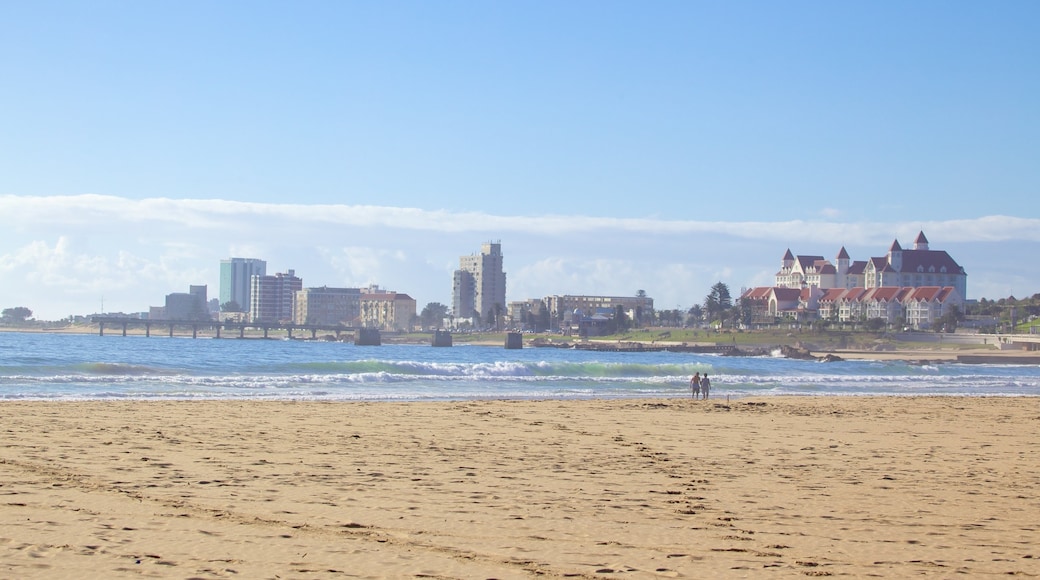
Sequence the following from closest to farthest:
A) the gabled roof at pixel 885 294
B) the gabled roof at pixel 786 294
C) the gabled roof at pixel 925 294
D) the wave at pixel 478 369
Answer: the wave at pixel 478 369
the gabled roof at pixel 925 294
the gabled roof at pixel 885 294
the gabled roof at pixel 786 294

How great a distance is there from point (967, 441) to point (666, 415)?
23.2ft

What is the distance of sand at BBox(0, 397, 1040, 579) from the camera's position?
7641mm

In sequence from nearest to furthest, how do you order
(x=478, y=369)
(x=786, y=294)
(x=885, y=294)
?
(x=478, y=369)
(x=885, y=294)
(x=786, y=294)

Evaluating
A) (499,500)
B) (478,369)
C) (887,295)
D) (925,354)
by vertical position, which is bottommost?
(925,354)

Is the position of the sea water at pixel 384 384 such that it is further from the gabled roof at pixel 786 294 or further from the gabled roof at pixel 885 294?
the gabled roof at pixel 786 294

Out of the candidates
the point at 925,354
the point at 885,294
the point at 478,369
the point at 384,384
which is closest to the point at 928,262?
the point at 885,294

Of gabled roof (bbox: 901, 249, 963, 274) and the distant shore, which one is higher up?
gabled roof (bbox: 901, 249, 963, 274)

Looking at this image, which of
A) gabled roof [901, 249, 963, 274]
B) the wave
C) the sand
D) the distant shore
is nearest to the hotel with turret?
gabled roof [901, 249, 963, 274]

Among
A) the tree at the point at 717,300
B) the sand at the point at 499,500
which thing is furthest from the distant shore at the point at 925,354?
the sand at the point at 499,500

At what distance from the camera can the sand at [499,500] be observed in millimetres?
7641

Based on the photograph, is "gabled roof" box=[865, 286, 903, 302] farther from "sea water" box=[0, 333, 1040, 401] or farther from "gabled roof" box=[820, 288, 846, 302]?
"sea water" box=[0, 333, 1040, 401]

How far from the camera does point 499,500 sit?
1043 centimetres

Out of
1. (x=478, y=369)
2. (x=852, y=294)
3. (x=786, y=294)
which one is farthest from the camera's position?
(x=786, y=294)

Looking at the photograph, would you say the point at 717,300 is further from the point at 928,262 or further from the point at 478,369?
the point at 478,369
